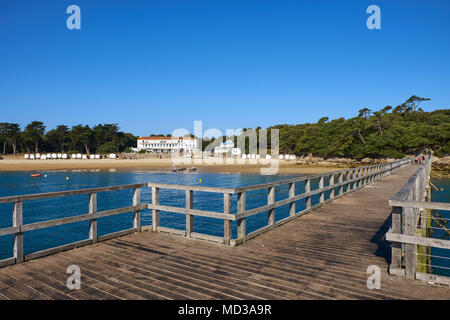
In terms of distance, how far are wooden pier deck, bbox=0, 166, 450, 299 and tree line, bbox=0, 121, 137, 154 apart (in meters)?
126

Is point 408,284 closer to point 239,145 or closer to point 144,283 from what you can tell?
point 144,283

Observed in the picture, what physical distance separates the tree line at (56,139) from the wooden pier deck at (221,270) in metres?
126

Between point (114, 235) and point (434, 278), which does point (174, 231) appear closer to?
point (114, 235)

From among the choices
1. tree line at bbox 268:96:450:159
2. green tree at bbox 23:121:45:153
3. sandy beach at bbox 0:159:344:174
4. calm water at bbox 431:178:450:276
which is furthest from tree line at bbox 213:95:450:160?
green tree at bbox 23:121:45:153

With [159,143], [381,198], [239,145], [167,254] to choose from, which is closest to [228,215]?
[167,254]

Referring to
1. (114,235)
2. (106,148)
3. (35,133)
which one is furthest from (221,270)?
(35,133)

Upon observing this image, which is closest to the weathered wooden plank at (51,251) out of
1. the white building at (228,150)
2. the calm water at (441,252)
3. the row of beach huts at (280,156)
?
the calm water at (441,252)

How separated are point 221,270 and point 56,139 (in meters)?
138

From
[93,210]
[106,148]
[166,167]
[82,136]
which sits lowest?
[166,167]

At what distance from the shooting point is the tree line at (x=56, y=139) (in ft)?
388

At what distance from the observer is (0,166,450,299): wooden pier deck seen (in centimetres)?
454

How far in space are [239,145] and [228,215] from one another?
4900 inches

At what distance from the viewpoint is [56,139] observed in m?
126
